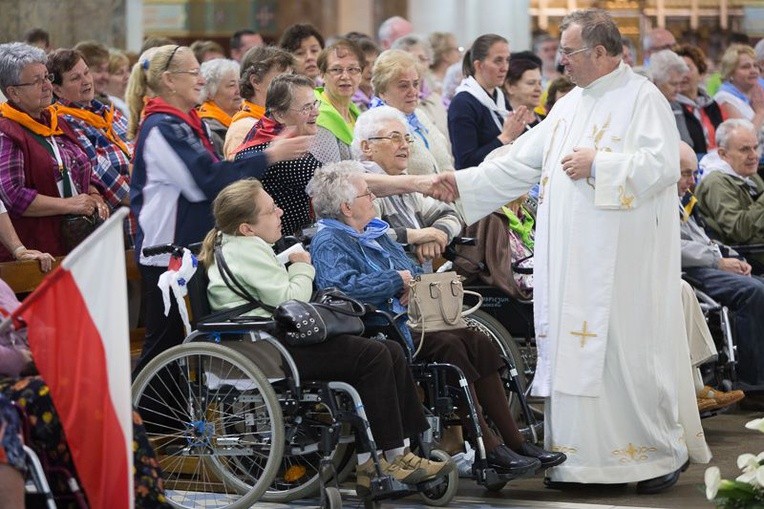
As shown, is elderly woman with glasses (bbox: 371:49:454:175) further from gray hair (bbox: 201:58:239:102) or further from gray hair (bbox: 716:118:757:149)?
gray hair (bbox: 716:118:757:149)

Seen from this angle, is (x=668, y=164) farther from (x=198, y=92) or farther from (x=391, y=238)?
(x=198, y=92)

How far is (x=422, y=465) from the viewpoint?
6.10 metres

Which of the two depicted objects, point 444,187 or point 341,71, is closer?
point 444,187

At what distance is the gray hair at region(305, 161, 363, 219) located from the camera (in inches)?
255

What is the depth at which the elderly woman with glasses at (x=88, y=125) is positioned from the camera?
778 cm

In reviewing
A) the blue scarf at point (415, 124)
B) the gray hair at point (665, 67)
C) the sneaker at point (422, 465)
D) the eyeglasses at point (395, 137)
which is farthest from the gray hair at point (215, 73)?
the gray hair at point (665, 67)

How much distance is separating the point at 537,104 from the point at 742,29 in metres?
7.00

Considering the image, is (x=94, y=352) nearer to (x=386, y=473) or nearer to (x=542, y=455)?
(x=386, y=473)

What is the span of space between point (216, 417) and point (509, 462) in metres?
1.12

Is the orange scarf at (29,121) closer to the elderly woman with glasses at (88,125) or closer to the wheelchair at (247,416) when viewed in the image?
the elderly woman with glasses at (88,125)

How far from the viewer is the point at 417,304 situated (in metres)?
6.48

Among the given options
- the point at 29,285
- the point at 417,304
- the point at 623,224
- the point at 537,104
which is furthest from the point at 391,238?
the point at 537,104

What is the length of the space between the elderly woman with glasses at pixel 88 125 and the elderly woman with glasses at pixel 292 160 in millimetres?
963

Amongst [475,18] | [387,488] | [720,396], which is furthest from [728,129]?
[475,18]
